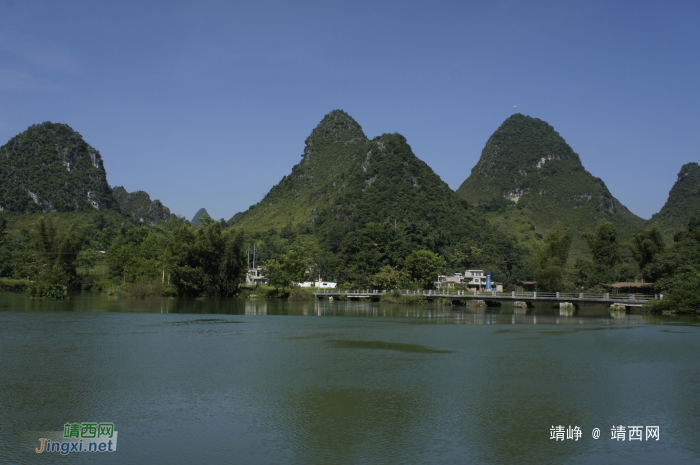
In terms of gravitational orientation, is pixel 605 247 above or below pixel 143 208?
below

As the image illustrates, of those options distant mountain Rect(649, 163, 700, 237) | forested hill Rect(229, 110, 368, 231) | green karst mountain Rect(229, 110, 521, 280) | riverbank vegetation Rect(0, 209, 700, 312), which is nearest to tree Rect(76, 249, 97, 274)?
riverbank vegetation Rect(0, 209, 700, 312)

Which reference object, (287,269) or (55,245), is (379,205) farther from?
(55,245)

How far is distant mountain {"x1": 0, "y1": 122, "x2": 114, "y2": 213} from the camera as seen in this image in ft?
455

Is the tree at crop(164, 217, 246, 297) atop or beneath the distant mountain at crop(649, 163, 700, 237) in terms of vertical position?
beneath

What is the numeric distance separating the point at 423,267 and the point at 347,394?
1993 inches

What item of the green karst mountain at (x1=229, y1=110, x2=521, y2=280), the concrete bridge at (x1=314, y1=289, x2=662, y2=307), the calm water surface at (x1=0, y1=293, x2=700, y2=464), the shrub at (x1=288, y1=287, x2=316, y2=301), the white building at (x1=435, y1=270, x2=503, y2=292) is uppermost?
the green karst mountain at (x1=229, y1=110, x2=521, y2=280)

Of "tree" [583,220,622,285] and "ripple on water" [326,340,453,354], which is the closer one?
"ripple on water" [326,340,453,354]

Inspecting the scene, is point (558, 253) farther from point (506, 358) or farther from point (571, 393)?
point (571, 393)

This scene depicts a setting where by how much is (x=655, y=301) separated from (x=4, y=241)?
8837cm

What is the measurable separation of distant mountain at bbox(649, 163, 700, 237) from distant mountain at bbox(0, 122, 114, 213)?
164827mm

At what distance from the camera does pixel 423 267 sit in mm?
64688

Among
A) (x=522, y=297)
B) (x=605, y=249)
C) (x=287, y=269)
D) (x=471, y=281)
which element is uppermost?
(x=605, y=249)

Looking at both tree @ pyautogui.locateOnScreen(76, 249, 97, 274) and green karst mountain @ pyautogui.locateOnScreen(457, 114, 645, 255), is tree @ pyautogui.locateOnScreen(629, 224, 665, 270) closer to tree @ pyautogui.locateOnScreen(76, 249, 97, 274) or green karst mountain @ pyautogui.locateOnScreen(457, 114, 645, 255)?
tree @ pyautogui.locateOnScreen(76, 249, 97, 274)

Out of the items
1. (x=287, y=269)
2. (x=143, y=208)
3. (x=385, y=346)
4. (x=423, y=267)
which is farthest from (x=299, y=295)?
(x=143, y=208)
